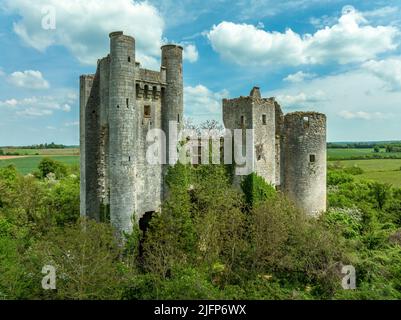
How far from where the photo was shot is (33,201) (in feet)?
139

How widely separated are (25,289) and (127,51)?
52.5ft

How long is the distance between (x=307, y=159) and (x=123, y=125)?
16.5 m

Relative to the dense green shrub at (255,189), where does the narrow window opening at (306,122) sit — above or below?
above

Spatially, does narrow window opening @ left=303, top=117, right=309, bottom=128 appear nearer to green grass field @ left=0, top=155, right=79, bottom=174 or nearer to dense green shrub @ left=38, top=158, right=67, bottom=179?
A: dense green shrub @ left=38, top=158, right=67, bottom=179

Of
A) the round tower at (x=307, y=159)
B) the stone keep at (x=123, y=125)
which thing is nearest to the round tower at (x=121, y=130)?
the stone keep at (x=123, y=125)

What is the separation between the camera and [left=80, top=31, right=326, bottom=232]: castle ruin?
923 inches

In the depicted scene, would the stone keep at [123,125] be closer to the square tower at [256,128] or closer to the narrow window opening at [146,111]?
the narrow window opening at [146,111]

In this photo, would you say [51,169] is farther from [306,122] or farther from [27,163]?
[306,122]

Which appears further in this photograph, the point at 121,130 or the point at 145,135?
the point at 145,135

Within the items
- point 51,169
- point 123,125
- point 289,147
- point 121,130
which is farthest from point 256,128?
point 51,169

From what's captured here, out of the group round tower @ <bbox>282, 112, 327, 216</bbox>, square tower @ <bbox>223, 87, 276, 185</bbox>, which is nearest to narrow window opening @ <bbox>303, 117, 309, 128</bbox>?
round tower @ <bbox>282, 112, 327, 216</bbox>

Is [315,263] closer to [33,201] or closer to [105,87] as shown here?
[105,87]

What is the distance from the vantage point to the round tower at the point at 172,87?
2661 cm

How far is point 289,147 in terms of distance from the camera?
1226 inches
